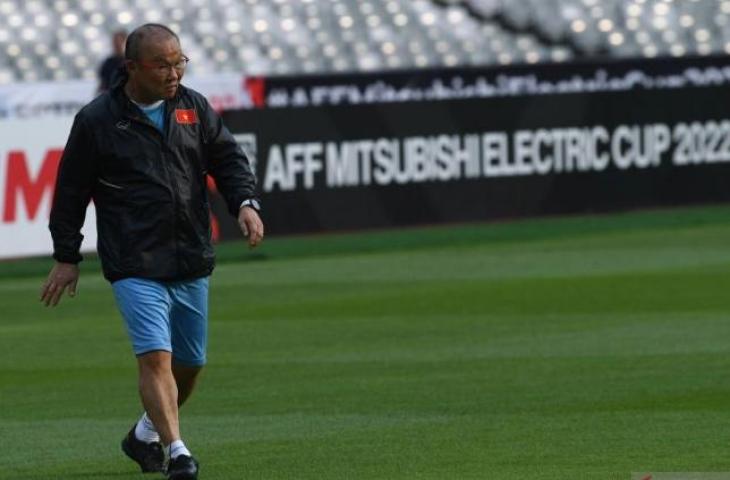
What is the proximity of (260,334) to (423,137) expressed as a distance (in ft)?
29.8

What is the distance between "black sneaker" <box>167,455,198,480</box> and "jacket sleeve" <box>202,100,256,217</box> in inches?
42.2

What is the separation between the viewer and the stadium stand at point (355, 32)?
28.9 meters

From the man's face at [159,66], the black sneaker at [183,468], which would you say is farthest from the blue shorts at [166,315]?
the man's face at [159,66]

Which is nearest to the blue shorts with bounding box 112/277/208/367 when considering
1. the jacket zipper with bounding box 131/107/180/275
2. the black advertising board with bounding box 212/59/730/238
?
the jacket zipper with bounding box 131/107/180/275

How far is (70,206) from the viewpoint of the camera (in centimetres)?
845

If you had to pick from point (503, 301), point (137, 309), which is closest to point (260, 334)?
point (503, 301)

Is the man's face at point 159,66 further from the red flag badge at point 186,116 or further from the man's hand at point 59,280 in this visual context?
the man's hand at point 59,280

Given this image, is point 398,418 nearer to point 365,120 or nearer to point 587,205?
point 365,120

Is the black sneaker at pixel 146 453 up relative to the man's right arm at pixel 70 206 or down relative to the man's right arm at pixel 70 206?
down

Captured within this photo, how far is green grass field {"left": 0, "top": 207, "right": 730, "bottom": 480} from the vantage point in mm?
9148

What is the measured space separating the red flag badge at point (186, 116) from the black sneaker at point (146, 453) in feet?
4.74

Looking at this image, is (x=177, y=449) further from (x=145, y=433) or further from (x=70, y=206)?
(x=70, y=206)

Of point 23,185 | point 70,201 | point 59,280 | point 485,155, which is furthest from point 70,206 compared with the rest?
point 485,155

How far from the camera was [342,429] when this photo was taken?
10016 millimetres
